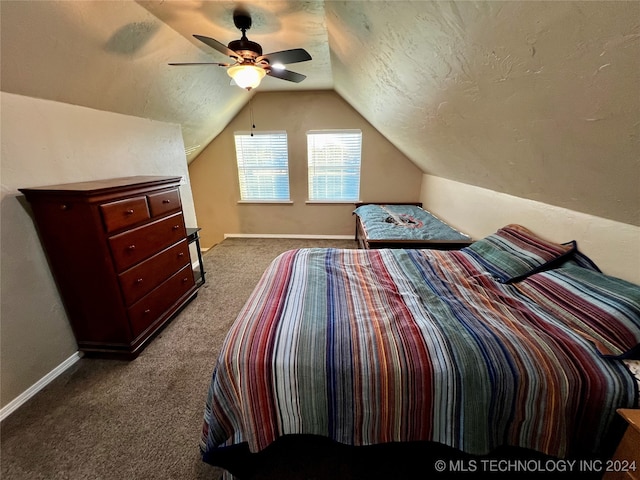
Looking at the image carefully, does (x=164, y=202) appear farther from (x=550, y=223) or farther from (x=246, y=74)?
(x=550, y=223)

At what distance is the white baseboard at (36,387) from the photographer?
1.51 meters

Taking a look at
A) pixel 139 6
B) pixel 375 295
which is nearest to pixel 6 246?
pixel 139 6

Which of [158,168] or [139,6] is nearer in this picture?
[139,6]

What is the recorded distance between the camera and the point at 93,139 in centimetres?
207

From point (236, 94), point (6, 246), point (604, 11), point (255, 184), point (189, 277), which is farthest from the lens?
point (255, 184)

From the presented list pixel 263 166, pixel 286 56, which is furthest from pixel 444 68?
pixel 263 166

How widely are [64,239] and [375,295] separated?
2002 mm

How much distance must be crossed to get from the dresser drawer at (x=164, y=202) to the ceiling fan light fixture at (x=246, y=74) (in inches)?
44.5

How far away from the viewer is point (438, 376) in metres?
0.99

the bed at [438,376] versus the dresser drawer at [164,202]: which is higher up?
the dresser drawer at [164,202]

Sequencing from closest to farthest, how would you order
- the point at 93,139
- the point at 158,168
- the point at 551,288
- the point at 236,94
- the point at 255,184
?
the point at 551,288
the point at 93,139
the point at 158,168
the point at 236,94
the point at 255,184

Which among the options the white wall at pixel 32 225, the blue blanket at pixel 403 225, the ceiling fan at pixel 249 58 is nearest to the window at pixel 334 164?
the blue blanket at pixel 403 225

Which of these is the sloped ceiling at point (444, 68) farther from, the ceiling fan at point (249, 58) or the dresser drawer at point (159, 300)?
the dresser drawer at point (159, 300)

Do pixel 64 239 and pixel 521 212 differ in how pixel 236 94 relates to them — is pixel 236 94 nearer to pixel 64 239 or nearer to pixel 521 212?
pixel 64 239
